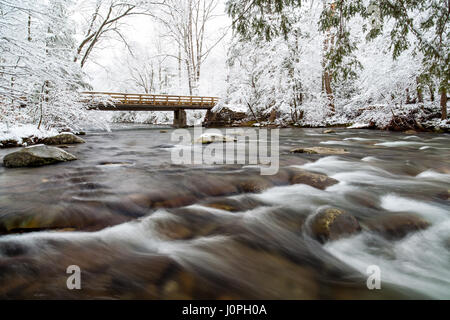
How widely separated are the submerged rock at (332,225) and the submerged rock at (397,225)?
0.69ft

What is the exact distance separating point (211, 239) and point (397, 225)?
1.70 m

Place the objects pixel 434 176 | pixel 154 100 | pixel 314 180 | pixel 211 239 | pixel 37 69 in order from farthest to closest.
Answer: pixel 154 100, pixel 37 69, pixel 434 176, pixel 314 180, pixel 211 239

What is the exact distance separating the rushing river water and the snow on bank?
4902 mm

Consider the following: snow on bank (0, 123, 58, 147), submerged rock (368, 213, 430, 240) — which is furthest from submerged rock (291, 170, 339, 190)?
snow on bank (0, 123, 58, 147)

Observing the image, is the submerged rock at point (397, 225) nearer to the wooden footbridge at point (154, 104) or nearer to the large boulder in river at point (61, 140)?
the large boulder in river at point (61, 140)

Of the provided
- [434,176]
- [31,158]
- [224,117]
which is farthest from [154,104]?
[434,176]

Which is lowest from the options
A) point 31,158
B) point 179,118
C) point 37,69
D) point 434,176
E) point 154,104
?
point 434,176

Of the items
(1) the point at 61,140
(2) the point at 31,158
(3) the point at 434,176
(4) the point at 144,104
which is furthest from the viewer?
(4) the point at 144,104

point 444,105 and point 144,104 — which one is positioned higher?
point 144,104

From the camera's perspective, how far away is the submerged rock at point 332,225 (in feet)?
6.90

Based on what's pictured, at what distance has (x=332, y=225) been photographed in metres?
2.16

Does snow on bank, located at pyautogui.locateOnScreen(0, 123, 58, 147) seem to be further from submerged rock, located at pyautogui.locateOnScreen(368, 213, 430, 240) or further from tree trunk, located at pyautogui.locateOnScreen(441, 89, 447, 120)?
tree trunk, located at pyautogui.locateOnScreen(441, 89, 447, 120)

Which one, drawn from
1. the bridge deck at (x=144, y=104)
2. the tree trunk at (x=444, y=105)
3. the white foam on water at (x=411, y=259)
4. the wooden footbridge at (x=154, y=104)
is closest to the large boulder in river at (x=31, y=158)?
the white foam on water at (x=411, y=259)

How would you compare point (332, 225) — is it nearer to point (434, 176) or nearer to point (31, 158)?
point (434, 176)
